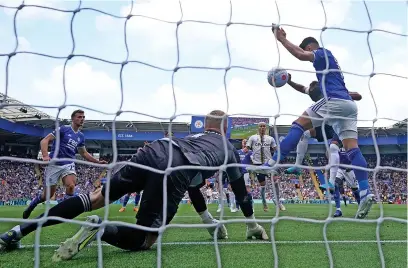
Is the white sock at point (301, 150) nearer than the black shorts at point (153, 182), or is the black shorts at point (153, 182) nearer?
the black shorts at point (153, 182)

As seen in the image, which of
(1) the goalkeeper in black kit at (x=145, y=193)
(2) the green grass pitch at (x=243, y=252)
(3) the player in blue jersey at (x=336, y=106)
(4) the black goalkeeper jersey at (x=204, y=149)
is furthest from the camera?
(3) the player in blue jersey at (x=336, y=106)

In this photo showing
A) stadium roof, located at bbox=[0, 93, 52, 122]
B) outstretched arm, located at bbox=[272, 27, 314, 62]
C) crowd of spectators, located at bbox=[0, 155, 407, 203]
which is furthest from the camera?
crowd of spectators, located at bbox=[0, 155, 407, 203]

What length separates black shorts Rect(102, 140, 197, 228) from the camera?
10.0ft

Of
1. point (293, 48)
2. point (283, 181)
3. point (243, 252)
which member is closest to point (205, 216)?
point (243, 252)

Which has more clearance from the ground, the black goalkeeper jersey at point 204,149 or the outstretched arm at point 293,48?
the outstretched arm at point 293,48

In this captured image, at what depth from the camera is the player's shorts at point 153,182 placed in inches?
120

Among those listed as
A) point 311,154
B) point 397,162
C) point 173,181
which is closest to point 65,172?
point 173,181

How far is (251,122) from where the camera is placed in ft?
98.4

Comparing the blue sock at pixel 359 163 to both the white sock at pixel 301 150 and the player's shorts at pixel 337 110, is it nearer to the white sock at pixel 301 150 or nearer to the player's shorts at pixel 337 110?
the player's shorts at pixel 337 110

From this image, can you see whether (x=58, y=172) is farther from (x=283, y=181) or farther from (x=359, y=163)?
(x=283, y=181)

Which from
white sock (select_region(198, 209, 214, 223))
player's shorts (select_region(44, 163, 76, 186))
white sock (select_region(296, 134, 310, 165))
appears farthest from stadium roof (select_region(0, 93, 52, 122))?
white sock (select_region(296, 134, 310, 165))

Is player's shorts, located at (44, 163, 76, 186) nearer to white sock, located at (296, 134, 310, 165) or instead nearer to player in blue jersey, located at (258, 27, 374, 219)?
white sock, located at (296, 134, 310, 165)

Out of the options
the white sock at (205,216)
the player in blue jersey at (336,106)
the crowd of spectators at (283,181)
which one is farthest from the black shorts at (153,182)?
the crowd of spectators at (283,181)

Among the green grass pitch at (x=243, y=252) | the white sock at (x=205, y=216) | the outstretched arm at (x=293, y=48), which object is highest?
the outstretched arm at (x=293, y=48)
